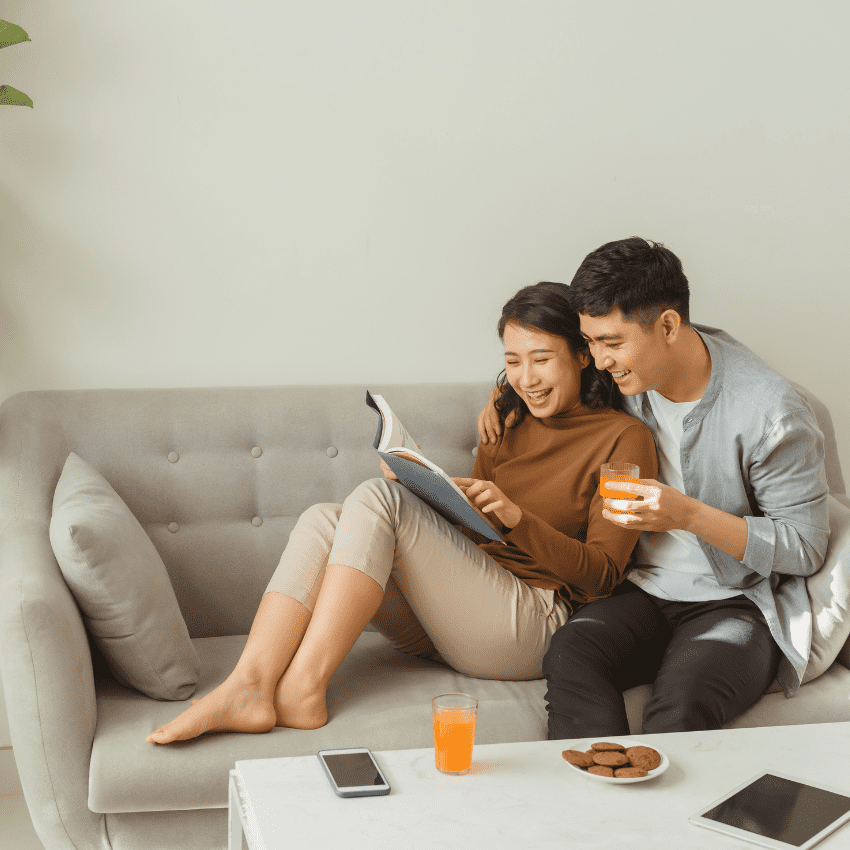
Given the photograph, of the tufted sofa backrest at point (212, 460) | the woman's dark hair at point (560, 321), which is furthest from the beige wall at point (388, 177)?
the woman's dark hair at point (560, 321)

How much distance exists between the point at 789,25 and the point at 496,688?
2010 millimetres

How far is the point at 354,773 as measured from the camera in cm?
111

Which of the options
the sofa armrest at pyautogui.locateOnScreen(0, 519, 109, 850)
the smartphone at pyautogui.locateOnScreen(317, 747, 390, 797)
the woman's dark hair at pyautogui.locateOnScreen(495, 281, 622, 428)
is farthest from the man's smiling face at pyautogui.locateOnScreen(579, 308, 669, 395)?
the sofa armrest at pyautogui.locateOnScreen(0, 519, 109, 850)

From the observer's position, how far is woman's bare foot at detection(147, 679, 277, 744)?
1406 millimetres

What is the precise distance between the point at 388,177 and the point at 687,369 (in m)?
0.95

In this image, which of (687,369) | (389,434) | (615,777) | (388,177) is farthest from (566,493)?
(388,177)

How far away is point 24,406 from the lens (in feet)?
6.28

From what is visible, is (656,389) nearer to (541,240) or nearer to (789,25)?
(541,240)

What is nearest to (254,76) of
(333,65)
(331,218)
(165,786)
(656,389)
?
A: (333,65)

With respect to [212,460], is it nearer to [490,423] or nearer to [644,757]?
[490,423]

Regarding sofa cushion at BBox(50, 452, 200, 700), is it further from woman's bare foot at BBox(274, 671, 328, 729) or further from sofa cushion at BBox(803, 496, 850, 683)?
sofa cushion at BBox(803, 496, 850, 683)

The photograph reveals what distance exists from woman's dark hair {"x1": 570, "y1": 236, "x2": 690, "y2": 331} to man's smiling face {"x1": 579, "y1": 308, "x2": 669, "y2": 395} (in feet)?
0.05

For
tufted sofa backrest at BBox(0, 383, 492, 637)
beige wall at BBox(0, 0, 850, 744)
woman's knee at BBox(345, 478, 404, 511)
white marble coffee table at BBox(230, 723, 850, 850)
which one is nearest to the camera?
white marble coffee table at BBox(230, 723, 850, 850)

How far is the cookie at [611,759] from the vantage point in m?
1.12
